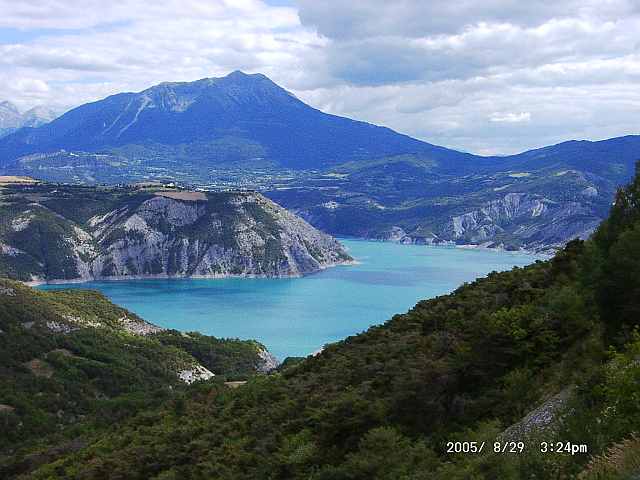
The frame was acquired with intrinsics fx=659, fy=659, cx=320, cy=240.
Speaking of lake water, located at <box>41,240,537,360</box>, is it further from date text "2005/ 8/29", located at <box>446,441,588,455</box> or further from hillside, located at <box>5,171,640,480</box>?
date text "2005/ 8/29", located at <box>446,441,588,455</box>

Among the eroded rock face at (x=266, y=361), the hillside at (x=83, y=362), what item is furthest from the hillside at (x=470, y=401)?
the eroded rock face at (x=266, y=361)

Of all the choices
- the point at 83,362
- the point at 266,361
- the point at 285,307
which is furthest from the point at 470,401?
the point at 285,307

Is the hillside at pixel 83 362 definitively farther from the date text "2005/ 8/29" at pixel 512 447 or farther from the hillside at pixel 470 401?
the date text "2005/ 8/29" at pixel 512 447

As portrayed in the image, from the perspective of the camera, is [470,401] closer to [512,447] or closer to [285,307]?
[512,447]

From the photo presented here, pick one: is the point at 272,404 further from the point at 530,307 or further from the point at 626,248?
the point at 626,248

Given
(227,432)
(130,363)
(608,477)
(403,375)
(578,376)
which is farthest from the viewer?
(130,363)

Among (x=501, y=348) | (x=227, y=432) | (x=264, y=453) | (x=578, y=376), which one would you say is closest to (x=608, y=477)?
(x=578, y=376)
